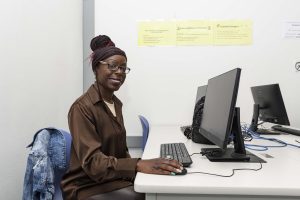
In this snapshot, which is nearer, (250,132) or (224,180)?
(224,180)

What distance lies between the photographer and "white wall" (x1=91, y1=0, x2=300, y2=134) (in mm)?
2646

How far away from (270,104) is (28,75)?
1661mm

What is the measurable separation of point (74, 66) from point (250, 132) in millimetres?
1547

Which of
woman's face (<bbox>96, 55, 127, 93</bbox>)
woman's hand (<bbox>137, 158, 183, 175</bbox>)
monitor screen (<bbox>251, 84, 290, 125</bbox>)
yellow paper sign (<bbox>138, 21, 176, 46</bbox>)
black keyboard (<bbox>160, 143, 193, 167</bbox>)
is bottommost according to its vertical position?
black keyboard (<bbox>160, 143, 193, 167</bbox>)

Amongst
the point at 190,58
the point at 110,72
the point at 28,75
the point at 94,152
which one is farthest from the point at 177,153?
the point at 190,58

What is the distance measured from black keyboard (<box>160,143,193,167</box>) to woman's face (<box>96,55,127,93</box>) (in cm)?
42

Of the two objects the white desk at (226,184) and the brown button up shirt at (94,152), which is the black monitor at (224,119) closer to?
the white desk at (226,184)

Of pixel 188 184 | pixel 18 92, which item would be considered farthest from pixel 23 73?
pixel 188 184

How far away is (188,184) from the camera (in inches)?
38.4

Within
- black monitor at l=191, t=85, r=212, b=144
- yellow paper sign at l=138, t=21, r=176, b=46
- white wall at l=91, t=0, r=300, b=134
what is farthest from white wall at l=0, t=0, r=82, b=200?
black monitor at l=191, t=85, r=212, b=144

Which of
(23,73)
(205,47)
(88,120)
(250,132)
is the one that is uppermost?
(205,47)

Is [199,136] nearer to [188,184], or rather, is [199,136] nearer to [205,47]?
[188,184]

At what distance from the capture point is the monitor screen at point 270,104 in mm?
2041

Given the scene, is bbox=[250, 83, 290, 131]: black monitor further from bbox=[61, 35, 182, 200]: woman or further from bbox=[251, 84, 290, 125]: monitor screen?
bbox=[61, 35, 182, 200]: woman
